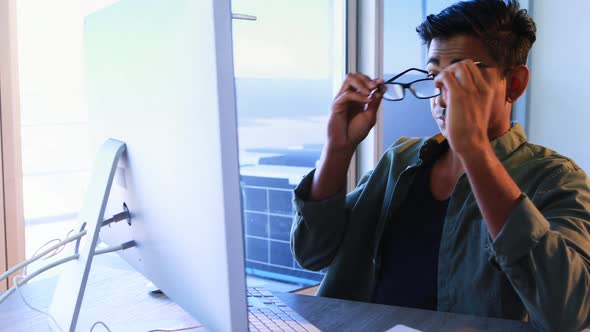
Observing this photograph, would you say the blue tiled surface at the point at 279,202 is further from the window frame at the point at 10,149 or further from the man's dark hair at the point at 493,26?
the man's dark hair at the point at 493,26

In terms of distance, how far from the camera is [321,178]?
126 cm

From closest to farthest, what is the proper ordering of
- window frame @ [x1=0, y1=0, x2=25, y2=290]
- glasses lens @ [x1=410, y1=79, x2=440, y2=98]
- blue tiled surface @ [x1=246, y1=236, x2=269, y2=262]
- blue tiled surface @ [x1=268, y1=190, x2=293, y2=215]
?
glasses lens @ [x1=410, y1=79, x2=440, y2=98] < window frame @ [x1=0, y1=0, x2=25, y2=290] < blue tiled surface @ [x1=268, y1=190, x2=293, y2=215] < blue tiled surface @ [x1=246, y1=236, x2=269, y2=262]

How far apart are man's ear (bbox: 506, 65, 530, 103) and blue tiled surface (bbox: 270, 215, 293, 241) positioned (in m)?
1.80

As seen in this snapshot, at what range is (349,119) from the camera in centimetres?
131

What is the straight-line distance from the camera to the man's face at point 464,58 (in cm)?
119

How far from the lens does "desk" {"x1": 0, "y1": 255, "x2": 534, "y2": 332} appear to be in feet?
3.28

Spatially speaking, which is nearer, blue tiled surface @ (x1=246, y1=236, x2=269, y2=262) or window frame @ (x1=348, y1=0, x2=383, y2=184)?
window frame @ (x1=348, y1=0, x2=383, y2=184)

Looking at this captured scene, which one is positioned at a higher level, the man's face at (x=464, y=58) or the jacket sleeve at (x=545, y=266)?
the man's face at (x=464, y=58)

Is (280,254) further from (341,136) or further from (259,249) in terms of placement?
(341,136)

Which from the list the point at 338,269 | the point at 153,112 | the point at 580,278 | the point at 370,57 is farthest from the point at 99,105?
the point at 370,57

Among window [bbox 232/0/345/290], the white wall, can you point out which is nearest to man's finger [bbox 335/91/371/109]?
window [bbox 232/0/345/290]

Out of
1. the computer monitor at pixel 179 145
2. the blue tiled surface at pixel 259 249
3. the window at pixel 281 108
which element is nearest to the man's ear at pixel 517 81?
the computer monitor at pixel 179 145

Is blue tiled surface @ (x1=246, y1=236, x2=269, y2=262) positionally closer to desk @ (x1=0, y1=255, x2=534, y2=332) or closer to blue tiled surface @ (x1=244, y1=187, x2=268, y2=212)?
blue tiled surface @ (x1=244, y1=187, x2=268, y2=212)

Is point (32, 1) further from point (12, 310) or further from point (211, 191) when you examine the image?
point (211, 191)
